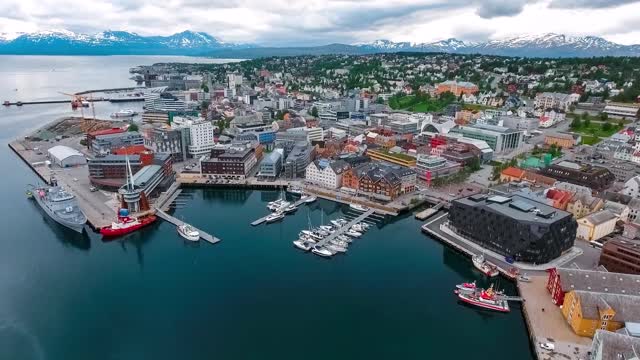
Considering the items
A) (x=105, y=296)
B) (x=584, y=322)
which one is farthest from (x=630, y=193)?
(x=105, y=296)

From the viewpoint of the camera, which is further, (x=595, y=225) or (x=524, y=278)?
(x=595, y=225)

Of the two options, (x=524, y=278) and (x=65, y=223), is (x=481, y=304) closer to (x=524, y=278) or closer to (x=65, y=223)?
(x=524, y=278)

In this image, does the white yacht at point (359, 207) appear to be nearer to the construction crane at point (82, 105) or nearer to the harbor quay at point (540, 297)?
the harbor quay at point (540, 297)

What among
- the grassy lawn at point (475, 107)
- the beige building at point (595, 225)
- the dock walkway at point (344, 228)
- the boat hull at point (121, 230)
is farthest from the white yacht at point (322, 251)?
the grassy lawn at point (475, 107)

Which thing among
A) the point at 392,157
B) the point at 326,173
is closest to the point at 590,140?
the point at 392,157

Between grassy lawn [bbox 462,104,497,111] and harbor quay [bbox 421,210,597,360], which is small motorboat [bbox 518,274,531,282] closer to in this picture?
harbor quay [bbox 421,210,597,360]

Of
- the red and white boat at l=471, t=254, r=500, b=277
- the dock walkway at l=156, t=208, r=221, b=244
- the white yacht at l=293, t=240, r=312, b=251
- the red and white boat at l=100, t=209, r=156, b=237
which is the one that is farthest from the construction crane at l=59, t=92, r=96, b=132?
the red and white boat at l=471, t=254, r=500, b=277
